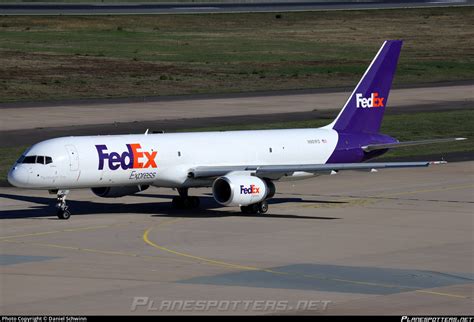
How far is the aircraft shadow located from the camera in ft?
169

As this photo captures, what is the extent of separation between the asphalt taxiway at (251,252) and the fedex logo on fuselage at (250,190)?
128 cm


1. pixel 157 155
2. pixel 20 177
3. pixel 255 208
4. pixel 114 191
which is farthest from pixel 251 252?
pixel 114 191

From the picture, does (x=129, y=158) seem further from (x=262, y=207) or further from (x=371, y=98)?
(x=371, y=98)

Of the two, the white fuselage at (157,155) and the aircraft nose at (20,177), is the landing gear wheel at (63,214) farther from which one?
the aircraft nose at (20,177)

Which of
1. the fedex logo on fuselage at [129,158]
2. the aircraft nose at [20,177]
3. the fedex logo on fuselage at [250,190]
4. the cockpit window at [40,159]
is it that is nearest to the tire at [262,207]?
the fedex logo on fuselage at [250,190]

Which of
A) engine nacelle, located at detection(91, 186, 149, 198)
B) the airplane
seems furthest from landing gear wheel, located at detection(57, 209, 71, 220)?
engine nacelle, located at detection(91, 186, 149, 198)

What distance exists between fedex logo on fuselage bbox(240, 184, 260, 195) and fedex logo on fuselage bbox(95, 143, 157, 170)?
4144 millimetres

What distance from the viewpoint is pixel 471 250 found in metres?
42.1

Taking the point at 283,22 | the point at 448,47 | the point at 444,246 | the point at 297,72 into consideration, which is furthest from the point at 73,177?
the point at 283,22

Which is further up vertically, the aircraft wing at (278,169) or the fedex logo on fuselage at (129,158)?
the fedex logo on fuselage at (129,158)

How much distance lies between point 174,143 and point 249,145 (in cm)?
390

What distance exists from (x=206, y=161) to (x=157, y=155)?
8.51 ft

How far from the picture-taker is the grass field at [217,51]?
115938 mm

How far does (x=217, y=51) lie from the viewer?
5581 inches
